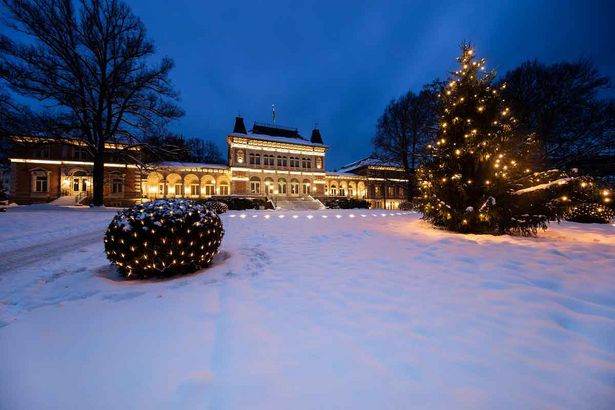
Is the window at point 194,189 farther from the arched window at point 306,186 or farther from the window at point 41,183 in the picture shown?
the arched window at point 306,186

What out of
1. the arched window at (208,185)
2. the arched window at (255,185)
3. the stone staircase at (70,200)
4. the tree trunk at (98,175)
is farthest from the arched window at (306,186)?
the stone staircase at (70,200)

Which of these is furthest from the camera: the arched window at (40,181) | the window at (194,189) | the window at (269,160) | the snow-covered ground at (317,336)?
the window at (269,160)

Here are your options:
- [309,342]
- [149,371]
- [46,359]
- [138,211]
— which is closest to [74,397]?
[149,371]

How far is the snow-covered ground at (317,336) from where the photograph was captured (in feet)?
5.03

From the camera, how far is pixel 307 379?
1647 mm

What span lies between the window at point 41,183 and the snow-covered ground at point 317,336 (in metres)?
31.3

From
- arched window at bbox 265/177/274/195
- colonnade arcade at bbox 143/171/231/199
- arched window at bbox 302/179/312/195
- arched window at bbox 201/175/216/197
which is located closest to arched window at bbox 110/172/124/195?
colonnade arcade at bbox 143/171/231/199

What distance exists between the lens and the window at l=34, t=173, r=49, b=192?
1007 inches

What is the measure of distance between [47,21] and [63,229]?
13.8 metres

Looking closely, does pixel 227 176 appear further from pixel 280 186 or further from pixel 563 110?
pixel 563 110

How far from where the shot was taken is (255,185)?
33.2 meters

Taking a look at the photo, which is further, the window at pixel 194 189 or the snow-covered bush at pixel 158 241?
the window at pixel 194 189

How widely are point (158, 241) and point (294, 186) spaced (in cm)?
3160

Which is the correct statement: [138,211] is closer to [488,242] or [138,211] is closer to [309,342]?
[309,342]
